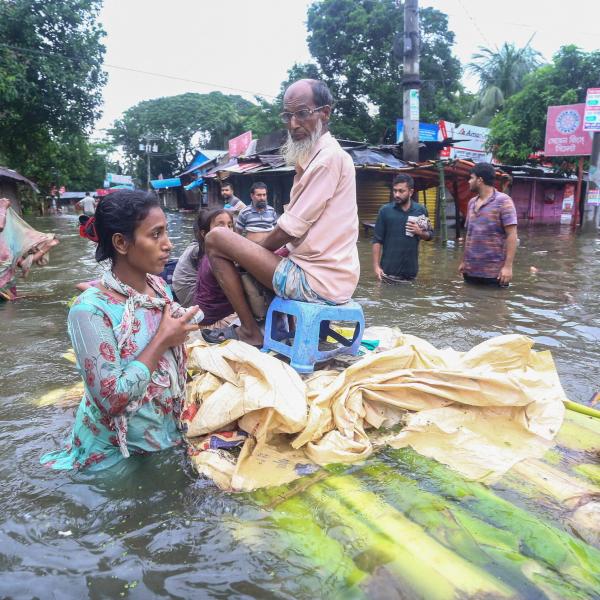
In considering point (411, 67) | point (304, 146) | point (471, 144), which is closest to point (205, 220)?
point (304, 146)

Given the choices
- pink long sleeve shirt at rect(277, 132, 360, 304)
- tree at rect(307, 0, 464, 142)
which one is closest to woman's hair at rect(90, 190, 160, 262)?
pink long sleeve shirt at rect(277, 132, 360, 304)

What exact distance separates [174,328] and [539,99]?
2111 cm

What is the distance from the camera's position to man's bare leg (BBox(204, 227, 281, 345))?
301cm

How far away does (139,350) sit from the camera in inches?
76.2

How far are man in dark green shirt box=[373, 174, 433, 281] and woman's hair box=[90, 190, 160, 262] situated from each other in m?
4.59

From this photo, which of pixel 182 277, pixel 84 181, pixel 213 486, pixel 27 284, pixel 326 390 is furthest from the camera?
pixel 84 181

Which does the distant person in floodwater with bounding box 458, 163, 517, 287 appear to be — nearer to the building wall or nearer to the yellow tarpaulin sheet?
the yellow tarpaulin sheet

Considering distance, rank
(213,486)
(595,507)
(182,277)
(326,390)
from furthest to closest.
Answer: (182,277), (326,390), (213,486), (595,507)

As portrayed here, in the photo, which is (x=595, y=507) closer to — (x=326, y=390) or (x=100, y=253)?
(x=326, y=390)

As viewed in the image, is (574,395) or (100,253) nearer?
(100,253)

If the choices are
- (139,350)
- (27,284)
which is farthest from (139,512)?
(27,284)

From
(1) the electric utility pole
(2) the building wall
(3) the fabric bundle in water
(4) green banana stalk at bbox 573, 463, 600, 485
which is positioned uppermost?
(1) the electric utility pole

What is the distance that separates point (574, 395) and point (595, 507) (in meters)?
1.49

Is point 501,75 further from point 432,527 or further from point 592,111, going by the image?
point 432,527
